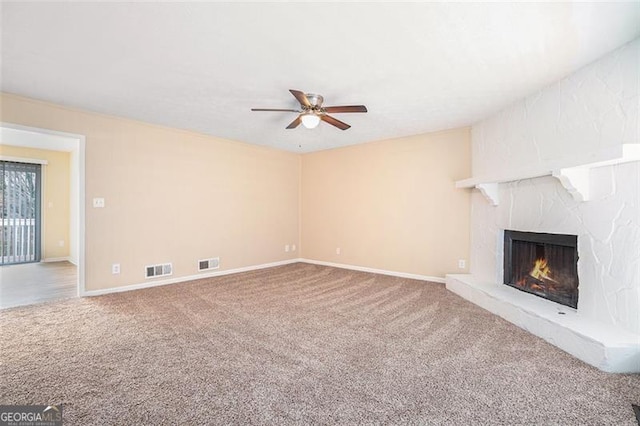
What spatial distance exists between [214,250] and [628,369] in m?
5.10

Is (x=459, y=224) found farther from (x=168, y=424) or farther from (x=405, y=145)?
(x=168, y=424)

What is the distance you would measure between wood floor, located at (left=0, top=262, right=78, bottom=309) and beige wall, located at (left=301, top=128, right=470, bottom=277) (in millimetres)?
4144

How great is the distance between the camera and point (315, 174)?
6.47 meters

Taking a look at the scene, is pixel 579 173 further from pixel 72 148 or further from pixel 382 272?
pixel 72 148

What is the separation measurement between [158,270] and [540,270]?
5050 mm

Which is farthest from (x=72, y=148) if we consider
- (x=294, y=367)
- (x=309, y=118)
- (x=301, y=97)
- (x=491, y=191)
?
(x=491, y=191)

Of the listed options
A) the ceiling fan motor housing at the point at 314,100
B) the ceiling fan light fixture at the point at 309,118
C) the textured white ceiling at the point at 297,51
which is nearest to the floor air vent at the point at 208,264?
the textured white ceiling at the point at 297,51

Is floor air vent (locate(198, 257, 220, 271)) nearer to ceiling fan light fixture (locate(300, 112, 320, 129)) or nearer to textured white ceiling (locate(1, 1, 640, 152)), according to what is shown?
textured white ceiling (locate(1, 1, 640, 152))

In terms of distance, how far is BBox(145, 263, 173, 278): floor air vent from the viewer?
4.49 metres

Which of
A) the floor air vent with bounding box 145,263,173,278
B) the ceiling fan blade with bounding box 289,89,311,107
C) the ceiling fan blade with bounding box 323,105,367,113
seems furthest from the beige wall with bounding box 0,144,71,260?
the ceiling fan blade with bounding box 323,105,367,113

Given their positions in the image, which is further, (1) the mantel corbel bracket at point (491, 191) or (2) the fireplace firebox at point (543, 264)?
(1) the mantel corbel bracket at point (491, 191)

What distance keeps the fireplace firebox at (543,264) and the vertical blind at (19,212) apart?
9.07m

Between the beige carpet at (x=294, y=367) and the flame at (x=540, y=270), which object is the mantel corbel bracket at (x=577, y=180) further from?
the beige carpet at (x=294, y=367)

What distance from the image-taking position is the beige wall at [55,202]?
6707 mm
